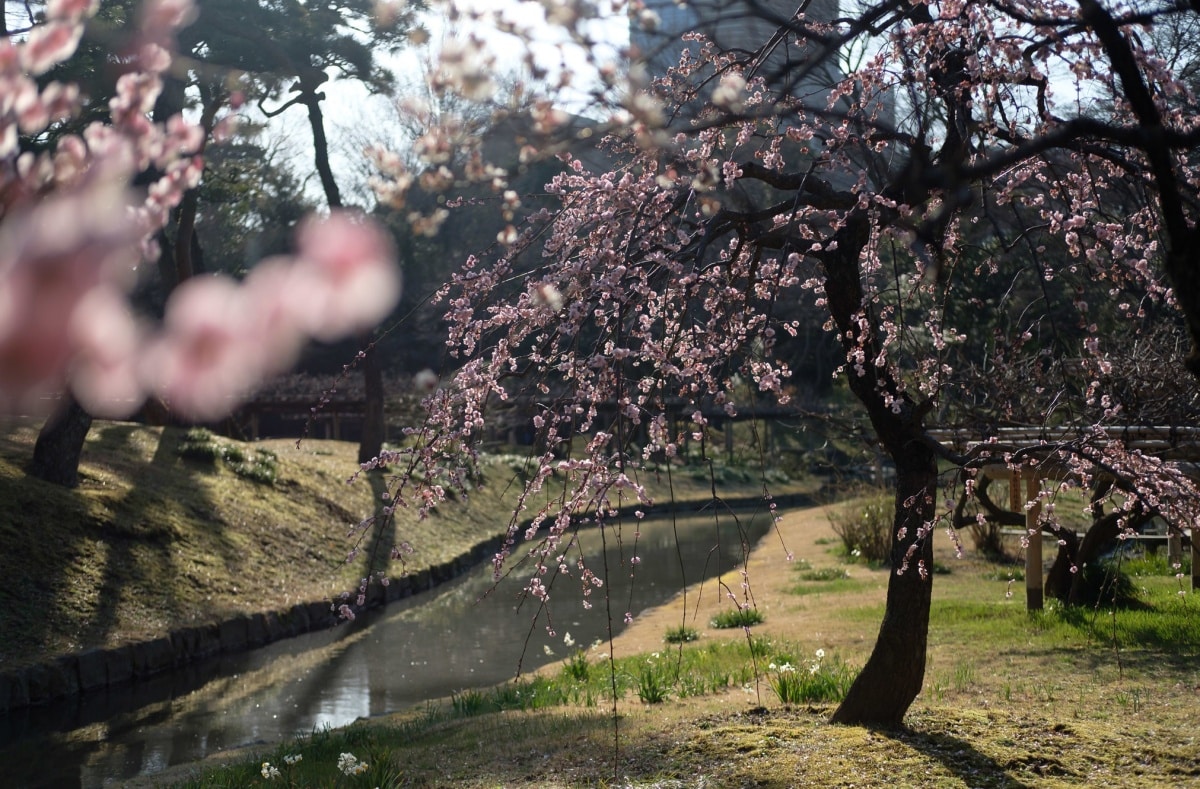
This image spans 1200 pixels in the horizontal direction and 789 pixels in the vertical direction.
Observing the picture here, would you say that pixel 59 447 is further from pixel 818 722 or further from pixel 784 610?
pixel 818 722

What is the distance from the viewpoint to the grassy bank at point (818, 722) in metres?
5.09

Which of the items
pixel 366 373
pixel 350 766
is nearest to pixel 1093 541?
pixel 350 766

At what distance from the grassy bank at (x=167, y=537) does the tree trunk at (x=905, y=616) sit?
4.86 m

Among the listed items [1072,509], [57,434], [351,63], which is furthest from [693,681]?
[351,63]

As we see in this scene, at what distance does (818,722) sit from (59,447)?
438 inches

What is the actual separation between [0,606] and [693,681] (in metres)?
6.95

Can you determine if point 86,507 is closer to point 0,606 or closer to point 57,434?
point 57,434

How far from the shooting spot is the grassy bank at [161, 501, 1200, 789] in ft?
16.7

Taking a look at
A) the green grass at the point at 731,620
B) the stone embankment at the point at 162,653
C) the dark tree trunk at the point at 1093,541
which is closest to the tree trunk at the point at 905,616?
the stone embankment at the point at 162,653

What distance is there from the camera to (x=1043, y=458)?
22.2 feet

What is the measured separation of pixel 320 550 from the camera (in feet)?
53.8

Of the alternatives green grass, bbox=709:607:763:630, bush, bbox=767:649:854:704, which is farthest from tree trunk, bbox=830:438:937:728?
green grass, bbox=709:607:763:630

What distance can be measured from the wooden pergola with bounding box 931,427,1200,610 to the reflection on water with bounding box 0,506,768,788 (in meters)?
1.87

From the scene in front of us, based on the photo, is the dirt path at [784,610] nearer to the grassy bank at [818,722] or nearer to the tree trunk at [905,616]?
the grassy bank at [818,722]
